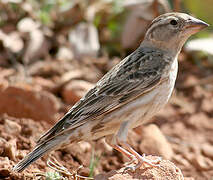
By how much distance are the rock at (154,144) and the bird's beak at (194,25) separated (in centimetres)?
172

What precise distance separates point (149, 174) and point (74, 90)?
2.84 metres

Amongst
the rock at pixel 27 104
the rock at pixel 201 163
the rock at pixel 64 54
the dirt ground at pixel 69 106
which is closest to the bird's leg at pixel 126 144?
the dirt ground at pixel 69 106

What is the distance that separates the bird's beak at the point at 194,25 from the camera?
5.30m

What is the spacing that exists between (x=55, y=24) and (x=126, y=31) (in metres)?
1.35

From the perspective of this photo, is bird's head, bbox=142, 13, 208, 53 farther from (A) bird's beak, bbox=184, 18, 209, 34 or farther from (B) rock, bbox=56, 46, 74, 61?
(B) rock, bbox=56, 46, 74, 61

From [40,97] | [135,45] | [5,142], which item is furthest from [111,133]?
[135,45]

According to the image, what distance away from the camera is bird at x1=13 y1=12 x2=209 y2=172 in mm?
4930

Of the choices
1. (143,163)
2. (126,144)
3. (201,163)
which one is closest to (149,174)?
(143,163)

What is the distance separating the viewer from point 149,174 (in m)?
4.57

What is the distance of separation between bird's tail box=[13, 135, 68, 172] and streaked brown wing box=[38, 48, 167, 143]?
0.21ft

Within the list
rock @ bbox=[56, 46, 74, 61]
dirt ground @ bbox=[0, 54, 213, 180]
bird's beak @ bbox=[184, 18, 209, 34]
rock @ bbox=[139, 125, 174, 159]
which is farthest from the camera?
rock @ bbox=[56, 46, 74, 61]

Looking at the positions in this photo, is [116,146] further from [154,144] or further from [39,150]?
[154,144]

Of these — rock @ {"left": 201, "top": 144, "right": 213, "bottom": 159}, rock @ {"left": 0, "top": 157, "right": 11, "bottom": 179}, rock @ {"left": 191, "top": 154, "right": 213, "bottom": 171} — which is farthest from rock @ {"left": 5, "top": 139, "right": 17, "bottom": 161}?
rock @ {"left": 201, "top": 144, "right": 213, "bottom": 159}

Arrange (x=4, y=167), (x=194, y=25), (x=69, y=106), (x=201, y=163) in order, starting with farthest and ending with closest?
1. (x=69, y=106)
2. (x=201, y=163)
3. (x=194, y=25)
4. (x=4, y=167)
